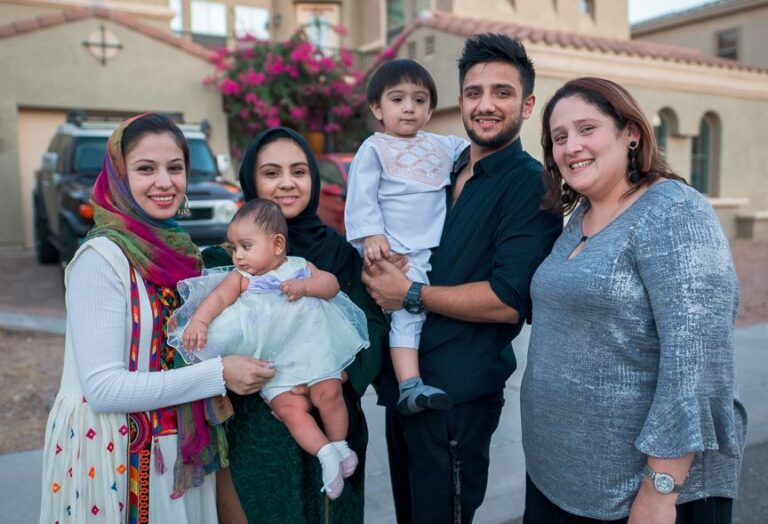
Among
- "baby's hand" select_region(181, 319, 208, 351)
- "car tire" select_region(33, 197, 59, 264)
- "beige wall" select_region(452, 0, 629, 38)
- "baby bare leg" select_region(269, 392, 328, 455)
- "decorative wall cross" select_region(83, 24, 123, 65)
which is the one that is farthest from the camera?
"beige wall" select_region(452, 0, 629, 38)

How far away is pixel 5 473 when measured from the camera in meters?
3.99

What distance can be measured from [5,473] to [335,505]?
276 centimetres

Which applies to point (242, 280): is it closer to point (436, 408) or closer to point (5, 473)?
point (436, 408)

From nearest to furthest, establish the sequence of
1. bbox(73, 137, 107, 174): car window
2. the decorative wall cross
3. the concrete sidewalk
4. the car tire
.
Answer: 1. the concrete sidewalk
2. bbox(73, 137, 107, 174): car window
3. the car tire
4. the decorative wall cross

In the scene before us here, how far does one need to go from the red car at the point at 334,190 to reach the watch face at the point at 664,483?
25.5 ft

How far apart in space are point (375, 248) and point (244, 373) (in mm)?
792

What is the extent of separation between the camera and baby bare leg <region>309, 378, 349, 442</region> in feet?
7.31

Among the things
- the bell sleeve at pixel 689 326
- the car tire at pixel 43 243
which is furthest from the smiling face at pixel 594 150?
the car tire at pixel 43 243

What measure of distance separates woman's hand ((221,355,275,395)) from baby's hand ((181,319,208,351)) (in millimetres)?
106

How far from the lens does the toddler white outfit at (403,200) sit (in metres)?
2.60

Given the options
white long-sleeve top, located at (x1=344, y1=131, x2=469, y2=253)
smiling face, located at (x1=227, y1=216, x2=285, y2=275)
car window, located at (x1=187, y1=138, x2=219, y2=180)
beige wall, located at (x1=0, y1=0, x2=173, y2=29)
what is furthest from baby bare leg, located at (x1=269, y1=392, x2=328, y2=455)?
beige wall, located at (x1=0, y1=0, x2=173, y2=29)

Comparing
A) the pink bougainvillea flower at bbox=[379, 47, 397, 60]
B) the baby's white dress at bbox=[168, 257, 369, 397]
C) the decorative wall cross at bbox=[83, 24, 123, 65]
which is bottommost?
the baby's white dress at bbox=[168, 257, 369, 397]

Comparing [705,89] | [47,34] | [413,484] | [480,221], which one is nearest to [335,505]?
[413,484]

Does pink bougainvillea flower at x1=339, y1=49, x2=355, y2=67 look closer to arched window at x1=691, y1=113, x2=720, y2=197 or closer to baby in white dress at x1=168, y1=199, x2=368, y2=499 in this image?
arched window at x1=691, y1=113, x2=720, y2=197
